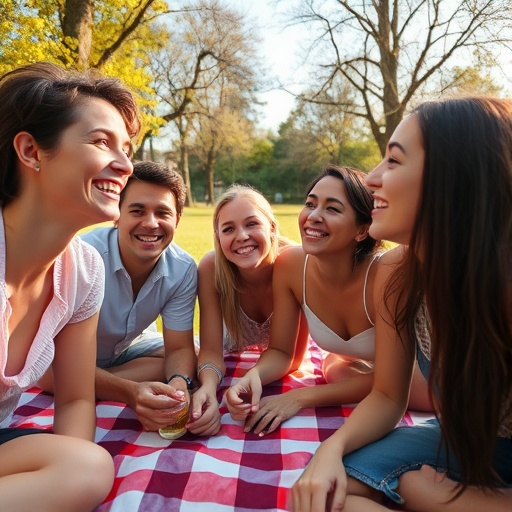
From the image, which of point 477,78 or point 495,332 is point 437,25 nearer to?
point 477,78

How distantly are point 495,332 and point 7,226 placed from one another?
5.73 ft

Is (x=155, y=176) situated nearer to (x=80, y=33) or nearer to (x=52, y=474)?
(x=52, y=474)

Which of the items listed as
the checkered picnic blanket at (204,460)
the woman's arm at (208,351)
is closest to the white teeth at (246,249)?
the woman's arm at (208,351)

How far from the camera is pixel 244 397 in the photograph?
2.50 m

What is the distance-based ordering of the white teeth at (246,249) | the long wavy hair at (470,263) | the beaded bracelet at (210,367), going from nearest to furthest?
the long wavy hair at (470,263)
the beaded bracelet at (210,367)
the white teeth at (246,249)

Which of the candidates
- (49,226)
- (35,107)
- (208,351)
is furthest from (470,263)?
(208,351)

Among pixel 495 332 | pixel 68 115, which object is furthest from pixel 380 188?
pixel 68 115

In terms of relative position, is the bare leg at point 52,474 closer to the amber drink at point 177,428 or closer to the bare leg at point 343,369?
the amber drink at point 177,428

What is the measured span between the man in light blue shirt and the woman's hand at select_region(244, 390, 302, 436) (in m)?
0.46

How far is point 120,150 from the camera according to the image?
6.23ft

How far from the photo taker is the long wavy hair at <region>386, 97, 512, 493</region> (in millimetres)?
1464

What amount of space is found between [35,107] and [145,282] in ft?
4.67

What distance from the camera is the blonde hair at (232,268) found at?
9.96 feet

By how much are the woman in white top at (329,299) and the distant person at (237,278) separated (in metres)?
0.26
